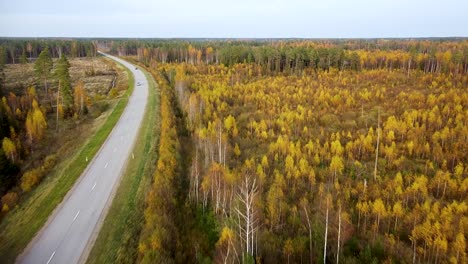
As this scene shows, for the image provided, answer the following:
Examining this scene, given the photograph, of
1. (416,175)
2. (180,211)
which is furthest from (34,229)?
(416,175)

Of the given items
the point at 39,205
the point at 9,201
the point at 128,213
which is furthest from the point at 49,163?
the point at 128,213

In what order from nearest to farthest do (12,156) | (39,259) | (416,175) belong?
(39,259) < (416,175) < (12,156)

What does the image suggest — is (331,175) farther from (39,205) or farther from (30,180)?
(30,180)

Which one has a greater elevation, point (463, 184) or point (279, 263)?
point (463, 184)

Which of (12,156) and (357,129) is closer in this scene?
(12,156)

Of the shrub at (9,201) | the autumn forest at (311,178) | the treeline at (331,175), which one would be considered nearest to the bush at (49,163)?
the shrub at (9,201)

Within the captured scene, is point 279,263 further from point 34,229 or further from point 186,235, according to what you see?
point 34,229

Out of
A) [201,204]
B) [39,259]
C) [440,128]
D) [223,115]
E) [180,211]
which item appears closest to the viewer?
[39,259]
